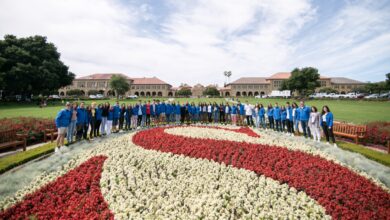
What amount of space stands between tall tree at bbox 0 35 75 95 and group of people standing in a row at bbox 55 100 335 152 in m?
30.2

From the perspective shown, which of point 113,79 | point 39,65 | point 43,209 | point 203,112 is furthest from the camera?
point 113,79

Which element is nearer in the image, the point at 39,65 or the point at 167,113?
the point at 167,113

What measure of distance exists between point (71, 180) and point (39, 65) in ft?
146

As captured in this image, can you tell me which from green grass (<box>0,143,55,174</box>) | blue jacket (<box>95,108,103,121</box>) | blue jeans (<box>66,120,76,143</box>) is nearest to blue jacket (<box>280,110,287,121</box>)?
blue jacket (<box>95,108,103,121</box>)

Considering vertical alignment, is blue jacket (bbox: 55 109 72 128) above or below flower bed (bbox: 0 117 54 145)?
above

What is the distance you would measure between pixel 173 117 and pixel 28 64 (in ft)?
110

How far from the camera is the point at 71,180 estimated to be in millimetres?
5031

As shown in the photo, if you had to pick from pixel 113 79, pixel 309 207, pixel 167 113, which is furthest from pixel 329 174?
pixel 113 79

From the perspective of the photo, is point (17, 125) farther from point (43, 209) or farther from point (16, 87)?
point (16, 87)

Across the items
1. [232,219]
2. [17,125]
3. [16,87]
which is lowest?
[232,219]

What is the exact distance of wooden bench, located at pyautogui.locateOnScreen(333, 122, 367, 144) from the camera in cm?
1014

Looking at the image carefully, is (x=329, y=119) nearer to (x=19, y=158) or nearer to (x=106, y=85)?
(x=19, y=158)

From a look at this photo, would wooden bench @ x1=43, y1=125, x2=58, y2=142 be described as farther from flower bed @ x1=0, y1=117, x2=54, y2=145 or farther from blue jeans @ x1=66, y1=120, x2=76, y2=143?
blue jeans @ x1=66, y1=120, x2=76, y2=143

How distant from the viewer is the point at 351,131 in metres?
10.8
